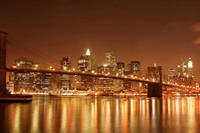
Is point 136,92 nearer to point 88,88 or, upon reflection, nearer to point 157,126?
point 88,88

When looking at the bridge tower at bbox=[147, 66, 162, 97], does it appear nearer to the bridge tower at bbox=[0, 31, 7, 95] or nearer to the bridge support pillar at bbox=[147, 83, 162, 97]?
the bridge support pillar at bbox=[147, 83, 162, 97]

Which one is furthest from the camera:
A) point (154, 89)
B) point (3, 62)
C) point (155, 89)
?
point (154, 89)

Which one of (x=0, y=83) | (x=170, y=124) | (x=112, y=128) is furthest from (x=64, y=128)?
(x=0, y=83)

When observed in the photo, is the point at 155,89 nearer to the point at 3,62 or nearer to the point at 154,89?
the point at 154,89

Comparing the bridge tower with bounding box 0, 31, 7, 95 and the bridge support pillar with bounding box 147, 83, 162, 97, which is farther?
the bridge support pillar with bounding box 147, 83, 162, 97

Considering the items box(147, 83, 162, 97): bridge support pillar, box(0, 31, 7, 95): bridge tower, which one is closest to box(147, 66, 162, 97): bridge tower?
box(147, 83, 162, 97): bridge support pillar

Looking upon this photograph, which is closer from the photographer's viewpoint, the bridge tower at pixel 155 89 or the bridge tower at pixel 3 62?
the bridge tower at pixel 3 62

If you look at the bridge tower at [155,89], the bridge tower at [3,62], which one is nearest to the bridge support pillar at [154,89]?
the bridge tower at [155,89]

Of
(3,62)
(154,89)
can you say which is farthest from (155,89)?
(3,62)

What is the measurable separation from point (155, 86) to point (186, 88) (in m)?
8.50

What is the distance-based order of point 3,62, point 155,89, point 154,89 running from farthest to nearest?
point 154,89
point 155,89
point 3,62

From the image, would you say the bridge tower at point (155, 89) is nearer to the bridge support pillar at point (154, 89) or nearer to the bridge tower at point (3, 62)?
the bridge support pillar at point (154, 89)

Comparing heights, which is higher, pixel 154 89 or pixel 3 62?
pixel 3 62

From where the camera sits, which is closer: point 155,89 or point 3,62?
point 3,62
